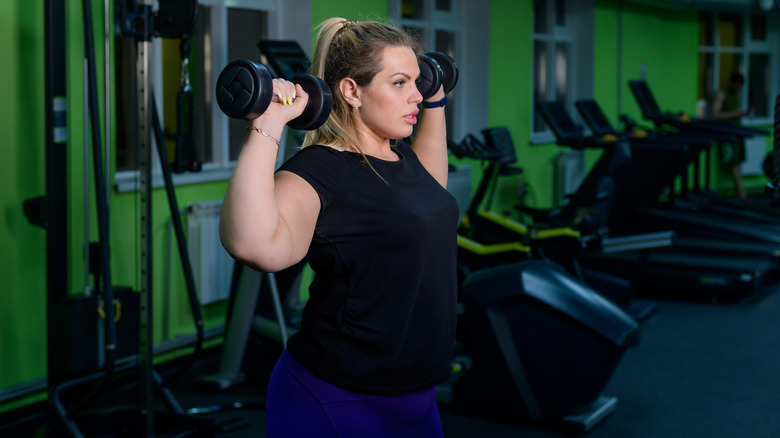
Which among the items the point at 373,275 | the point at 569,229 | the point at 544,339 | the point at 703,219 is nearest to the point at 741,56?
the point at 703,219

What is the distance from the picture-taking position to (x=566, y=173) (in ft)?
25.6

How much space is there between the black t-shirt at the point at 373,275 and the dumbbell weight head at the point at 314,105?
89 mm

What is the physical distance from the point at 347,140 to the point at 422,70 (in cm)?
32

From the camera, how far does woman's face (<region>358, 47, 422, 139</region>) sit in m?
1.54

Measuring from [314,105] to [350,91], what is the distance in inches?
6.3

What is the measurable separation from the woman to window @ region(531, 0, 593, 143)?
6.44m

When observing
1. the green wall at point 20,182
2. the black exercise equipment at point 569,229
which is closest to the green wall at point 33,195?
the green wall at point 20,182

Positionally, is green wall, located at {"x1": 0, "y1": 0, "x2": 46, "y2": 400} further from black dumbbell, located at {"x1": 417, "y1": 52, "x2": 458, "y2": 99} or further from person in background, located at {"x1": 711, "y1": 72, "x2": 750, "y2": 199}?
person in background, located at {"x1": 711, "y1": 72, "x2": 750, "y2": 199}

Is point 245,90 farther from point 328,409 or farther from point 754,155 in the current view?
point 754,155

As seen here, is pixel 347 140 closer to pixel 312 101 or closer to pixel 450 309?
pixel 312 101

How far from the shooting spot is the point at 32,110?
136 inches

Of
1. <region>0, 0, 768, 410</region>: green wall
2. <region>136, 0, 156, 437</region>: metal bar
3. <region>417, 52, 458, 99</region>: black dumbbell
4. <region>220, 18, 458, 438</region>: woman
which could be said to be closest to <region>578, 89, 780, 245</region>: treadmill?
<region>0, 0, 768, 410</region>: green wall

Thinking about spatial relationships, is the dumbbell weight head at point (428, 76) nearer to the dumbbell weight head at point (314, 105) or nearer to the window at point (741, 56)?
the dumbbell weight head at point (314, 105)

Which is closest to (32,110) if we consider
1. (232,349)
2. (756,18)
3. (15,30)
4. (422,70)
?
(15,30)
